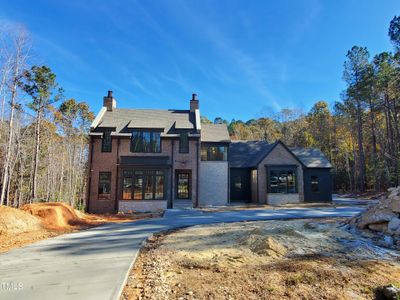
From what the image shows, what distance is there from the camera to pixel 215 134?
78.3 ft

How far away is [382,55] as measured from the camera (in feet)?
83.9

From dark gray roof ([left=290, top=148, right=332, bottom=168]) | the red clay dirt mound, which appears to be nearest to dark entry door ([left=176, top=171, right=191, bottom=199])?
the red clay dirt mound

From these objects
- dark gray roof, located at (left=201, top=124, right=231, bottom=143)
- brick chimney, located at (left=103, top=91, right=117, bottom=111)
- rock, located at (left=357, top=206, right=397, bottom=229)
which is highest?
brick chimney, located at (left=103, top=91, right=117, bottom=111)

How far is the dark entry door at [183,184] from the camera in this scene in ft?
71.6

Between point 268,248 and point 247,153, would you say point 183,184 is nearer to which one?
point 247,153

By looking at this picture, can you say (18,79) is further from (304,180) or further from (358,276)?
(304,180)

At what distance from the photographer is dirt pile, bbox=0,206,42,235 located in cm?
982

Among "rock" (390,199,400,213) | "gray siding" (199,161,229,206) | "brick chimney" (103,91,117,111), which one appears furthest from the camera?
"brick chimney" (103,91,117,111)

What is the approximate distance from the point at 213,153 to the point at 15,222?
1537cm

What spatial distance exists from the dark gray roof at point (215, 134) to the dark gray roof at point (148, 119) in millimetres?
1700

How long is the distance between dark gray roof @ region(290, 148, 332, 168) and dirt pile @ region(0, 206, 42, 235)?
837 inches

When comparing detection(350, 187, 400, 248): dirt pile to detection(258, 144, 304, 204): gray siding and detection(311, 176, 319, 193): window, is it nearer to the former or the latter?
detection(258, 144, 304, 204): gray siding

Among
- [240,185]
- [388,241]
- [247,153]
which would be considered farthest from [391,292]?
[247,153]

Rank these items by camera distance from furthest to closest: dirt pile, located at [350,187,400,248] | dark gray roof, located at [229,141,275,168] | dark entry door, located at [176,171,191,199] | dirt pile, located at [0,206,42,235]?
dark gray roof, located at [229,141,275,168] < dark entry door, located at [176,171,191,199] < dirt pile, located at [0,206,42,235] < dirt pile, located at [350,187,400,248]
